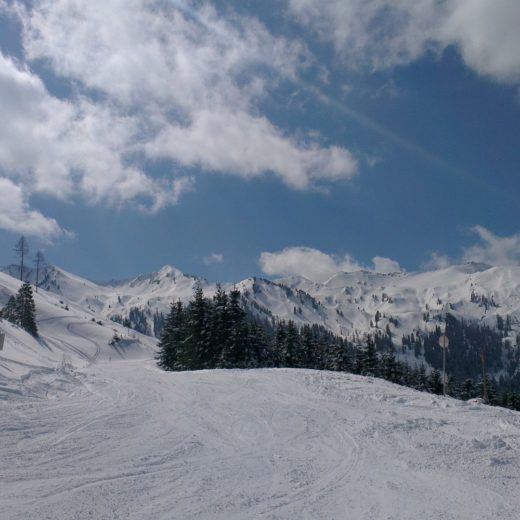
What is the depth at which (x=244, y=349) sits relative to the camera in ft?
155

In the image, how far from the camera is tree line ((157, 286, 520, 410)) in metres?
47.8

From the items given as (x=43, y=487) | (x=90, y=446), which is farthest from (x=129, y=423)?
(x=43, y=487)

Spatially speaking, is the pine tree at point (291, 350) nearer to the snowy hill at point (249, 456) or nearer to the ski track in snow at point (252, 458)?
the snowy hill at point (249, 456)

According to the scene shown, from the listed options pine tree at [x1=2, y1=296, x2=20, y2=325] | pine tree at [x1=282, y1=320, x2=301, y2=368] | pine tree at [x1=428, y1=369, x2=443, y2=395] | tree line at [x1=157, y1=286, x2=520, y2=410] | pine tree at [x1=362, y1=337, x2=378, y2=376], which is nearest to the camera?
A: tree line at [x1=157, y1=286, x2=520, y2=410]

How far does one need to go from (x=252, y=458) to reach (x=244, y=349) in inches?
1478

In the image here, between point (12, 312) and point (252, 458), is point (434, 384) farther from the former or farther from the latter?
point (12, 312)

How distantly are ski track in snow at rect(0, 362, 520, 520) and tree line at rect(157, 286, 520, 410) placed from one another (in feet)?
99.3

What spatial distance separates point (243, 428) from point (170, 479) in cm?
514

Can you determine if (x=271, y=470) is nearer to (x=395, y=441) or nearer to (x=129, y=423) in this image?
(x=395, y=441)

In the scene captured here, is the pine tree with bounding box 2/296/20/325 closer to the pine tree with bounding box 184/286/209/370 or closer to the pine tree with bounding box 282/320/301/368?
the pine tree with bounding box 184/286/209/370

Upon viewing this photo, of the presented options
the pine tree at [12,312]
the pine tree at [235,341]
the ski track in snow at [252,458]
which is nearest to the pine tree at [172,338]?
the pine tree at [235,341]

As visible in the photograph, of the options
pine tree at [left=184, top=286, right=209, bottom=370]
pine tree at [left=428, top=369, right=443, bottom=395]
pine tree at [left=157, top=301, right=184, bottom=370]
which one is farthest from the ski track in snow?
pine tree at [left=428, top=369, right=443, bottom=395]

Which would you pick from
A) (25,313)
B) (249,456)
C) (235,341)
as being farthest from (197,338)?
(249,456)

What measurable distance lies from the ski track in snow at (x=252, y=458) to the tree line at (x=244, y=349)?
99.3ft
